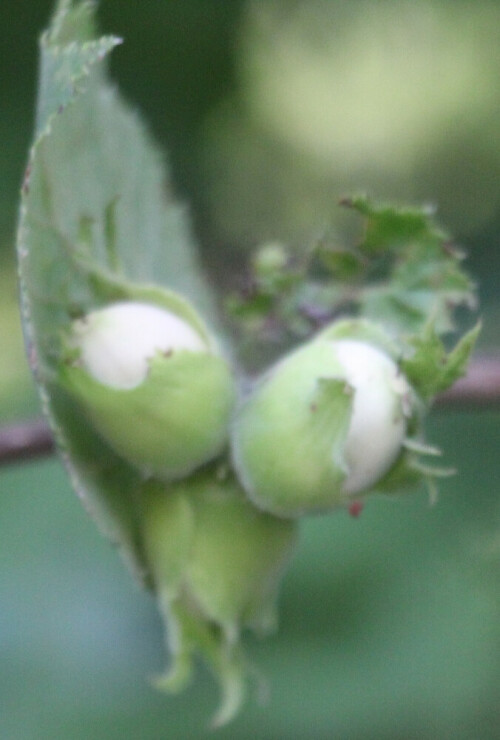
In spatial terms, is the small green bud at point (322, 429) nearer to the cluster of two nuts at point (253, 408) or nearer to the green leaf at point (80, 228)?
the cluster of two nuts at point (253, 408)

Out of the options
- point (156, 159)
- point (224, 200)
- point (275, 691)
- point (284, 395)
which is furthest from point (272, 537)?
point (224, 200)

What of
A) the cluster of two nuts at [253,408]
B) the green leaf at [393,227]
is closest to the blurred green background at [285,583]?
the green leaf at [393,227]

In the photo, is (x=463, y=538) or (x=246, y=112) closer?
(x=463, y=538)

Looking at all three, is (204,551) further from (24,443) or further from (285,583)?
(285,583)

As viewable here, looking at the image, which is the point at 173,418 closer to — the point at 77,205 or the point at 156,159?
the point at 77,205

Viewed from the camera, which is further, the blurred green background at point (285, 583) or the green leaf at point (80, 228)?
the blurred green background at point (285, 583)

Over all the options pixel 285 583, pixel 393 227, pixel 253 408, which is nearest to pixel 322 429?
pixel 253 408

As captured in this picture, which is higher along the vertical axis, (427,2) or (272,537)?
(427,2)
